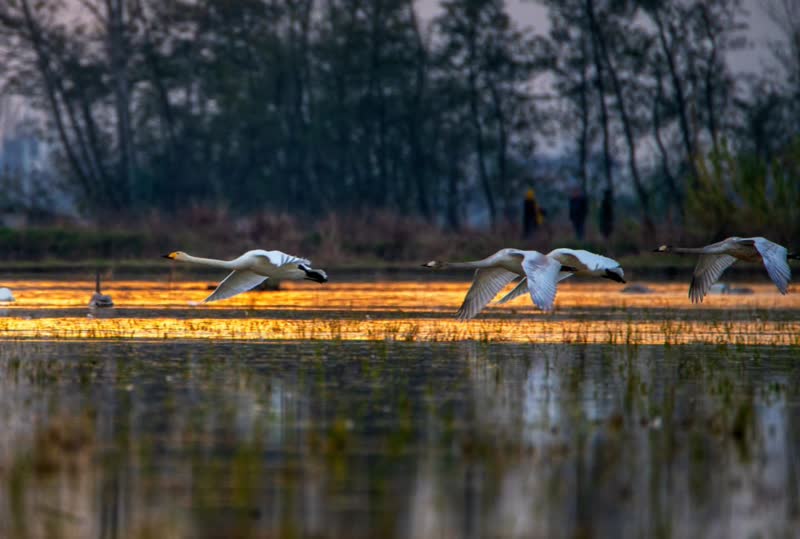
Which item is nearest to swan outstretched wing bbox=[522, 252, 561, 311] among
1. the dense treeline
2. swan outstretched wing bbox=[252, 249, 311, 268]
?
swan outstretched wing bbox=[252, 249, 311, 268]

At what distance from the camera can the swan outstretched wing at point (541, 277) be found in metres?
14.0

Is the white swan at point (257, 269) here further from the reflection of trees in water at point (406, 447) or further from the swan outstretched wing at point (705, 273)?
the swan outstretched wing at point (705, 273)

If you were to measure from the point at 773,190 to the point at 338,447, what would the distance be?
3456 cm

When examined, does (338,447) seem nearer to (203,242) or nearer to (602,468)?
(602,468)

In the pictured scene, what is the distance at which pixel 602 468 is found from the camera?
26.5 feet

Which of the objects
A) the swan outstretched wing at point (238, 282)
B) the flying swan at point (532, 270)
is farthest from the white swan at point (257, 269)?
the flying swan at point (532, 270)

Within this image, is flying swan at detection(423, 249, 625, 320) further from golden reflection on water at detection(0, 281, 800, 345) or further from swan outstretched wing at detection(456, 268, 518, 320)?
golden reflection on water at detection(0, 281, 800, 345)

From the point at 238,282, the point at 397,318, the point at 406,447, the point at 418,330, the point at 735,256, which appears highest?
the point at 735,256

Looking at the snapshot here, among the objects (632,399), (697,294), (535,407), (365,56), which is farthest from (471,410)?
(365,56)

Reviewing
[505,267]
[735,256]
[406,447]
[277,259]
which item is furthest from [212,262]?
[406,447]

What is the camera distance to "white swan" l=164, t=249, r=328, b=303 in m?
15.9

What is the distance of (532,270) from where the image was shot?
14.8 meters

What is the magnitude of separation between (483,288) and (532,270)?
1.85 metres

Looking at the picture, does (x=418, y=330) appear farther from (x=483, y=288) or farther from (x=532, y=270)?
(x=532, y=270)
